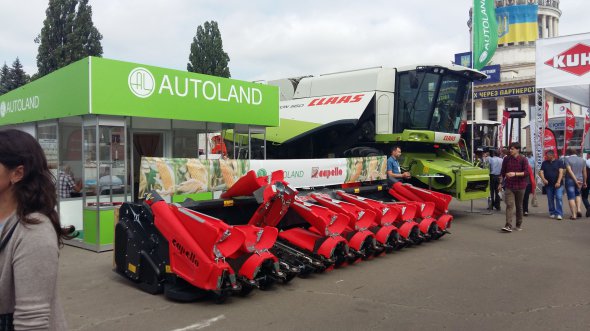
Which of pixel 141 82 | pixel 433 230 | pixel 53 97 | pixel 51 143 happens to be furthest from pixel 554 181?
pixel 51 143

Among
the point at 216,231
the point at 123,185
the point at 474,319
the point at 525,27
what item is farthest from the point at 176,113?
the point at 525,27

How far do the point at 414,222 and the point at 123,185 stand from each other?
5084 millimetres

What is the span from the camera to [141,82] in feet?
26.2

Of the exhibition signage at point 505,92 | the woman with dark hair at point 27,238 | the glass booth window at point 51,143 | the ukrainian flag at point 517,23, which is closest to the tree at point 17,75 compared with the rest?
the glass booth window at point 51,143

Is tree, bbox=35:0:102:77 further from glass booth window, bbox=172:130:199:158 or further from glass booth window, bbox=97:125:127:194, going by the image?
glass booth window, bbox=97:125:127:194

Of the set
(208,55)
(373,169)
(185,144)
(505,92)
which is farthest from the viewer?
(505,92)

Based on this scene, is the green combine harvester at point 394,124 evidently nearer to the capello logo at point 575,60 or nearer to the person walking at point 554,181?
the person walking at point 554,181

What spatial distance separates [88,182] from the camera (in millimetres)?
8000

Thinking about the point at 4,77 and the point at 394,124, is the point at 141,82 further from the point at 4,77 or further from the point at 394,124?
the point at 4,77

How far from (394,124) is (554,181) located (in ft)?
13.4

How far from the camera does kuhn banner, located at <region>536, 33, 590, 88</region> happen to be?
13141mm

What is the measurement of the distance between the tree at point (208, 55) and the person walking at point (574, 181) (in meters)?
32.2

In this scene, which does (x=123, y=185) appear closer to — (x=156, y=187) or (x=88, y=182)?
(x=88, y=182)

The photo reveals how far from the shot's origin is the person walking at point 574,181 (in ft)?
37.1
